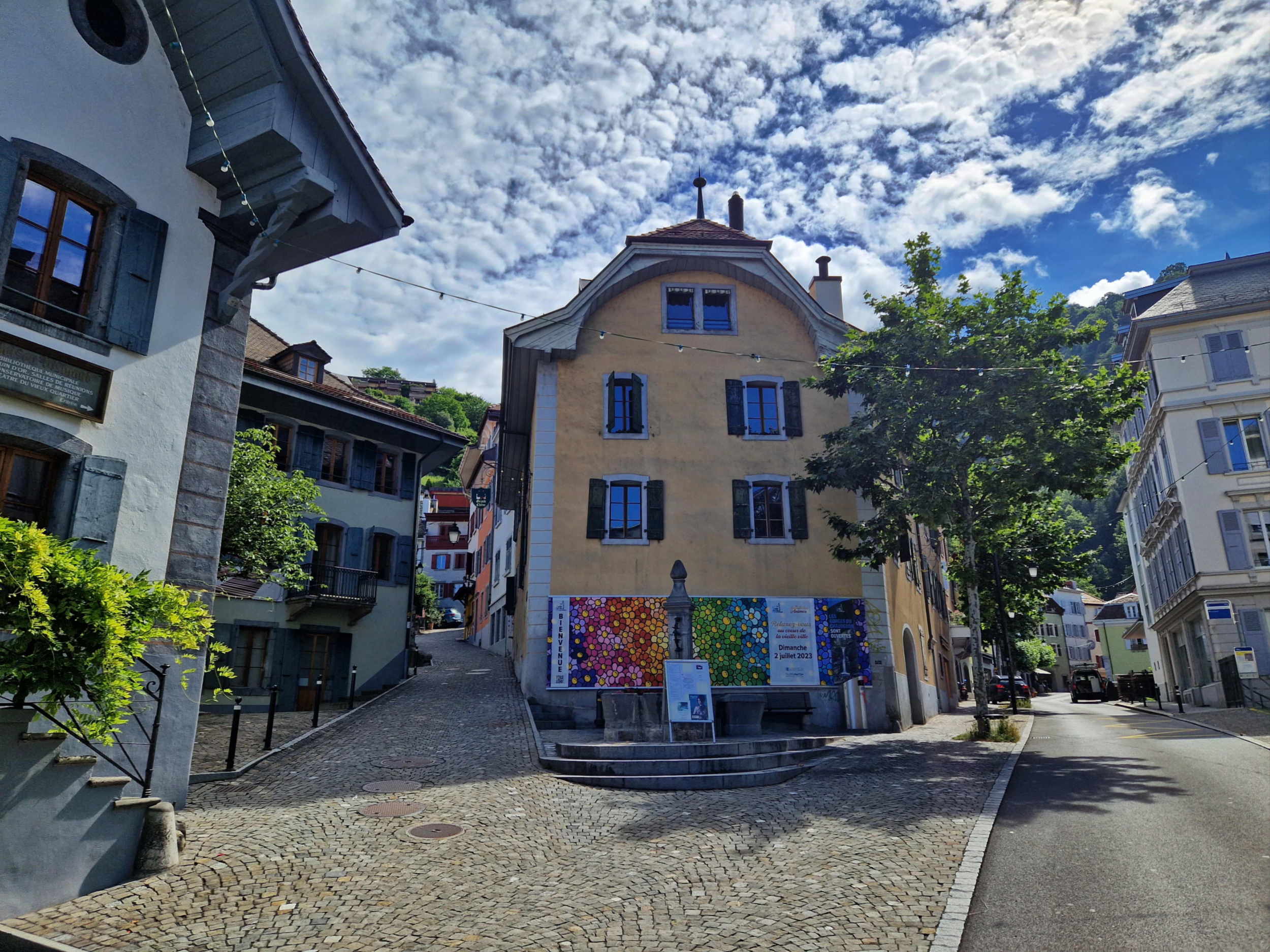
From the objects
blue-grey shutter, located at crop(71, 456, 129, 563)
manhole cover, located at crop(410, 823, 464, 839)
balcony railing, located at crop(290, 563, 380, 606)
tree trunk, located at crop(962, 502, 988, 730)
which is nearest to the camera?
blue-grey shutter, located at crop(71, 456, 129, 563)

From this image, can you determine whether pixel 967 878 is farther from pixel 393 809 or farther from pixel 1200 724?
pixel 1200 724

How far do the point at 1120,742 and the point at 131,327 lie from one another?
18.2 metres

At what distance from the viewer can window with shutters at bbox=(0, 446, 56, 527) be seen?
797cm

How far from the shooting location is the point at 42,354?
8.21 m

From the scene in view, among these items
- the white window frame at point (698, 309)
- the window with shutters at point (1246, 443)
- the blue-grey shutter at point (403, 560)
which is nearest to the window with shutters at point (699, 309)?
the white window frame at point (698, 309)

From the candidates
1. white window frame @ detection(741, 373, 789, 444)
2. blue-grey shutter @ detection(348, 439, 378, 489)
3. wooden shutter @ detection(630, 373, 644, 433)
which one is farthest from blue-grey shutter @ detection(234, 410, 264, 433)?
white window frame @ detection(741, 373, 789, 444)

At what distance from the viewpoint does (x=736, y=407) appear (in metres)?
21.5

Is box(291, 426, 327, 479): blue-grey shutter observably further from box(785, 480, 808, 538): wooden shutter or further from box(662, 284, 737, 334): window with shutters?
box(785, 480, 808, 538): wooden shutter

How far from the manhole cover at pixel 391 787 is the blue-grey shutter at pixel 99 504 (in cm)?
419

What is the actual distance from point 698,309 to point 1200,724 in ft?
54.4

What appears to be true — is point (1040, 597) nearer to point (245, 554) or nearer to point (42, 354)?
point (245, 554)

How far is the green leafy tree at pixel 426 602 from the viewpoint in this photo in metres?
52.9

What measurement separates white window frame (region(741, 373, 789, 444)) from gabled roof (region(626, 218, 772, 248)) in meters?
3.51

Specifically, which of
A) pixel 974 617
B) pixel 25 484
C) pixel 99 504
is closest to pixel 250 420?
pixel 99 504
